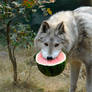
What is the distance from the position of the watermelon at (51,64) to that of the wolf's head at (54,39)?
53mm

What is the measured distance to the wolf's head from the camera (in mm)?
2877

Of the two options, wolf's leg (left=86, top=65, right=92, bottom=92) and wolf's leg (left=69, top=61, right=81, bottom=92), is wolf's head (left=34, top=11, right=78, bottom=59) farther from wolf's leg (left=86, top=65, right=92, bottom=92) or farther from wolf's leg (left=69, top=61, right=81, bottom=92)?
wolf's leg (left=69, top=61, right=81, bottom=92)

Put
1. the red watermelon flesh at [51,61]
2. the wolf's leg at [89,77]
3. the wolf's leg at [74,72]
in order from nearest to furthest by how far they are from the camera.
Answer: the red watermelon flesh at [51,61] < the wolf's leg at [89,77] < the wolf's leg at [74,72]

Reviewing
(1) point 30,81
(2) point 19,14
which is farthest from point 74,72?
(2) point 19,14

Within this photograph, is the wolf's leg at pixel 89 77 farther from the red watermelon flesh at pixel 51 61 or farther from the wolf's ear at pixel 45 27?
the wolf's ear at pixel 45 27

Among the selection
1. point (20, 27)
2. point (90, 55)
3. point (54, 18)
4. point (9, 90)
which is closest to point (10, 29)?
point (20, 27)

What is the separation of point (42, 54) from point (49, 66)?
17cm

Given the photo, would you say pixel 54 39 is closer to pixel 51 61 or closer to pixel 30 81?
pixel 51 61

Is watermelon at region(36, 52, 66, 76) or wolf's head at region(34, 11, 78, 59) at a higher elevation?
wolf's head at region(34, 11, 78, 59)

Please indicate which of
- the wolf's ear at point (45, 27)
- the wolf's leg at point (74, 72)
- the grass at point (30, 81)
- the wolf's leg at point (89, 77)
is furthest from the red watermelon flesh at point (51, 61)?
the grass at point (30, 81)

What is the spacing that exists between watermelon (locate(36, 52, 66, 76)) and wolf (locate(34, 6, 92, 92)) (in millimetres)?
52

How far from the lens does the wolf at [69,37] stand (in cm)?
293

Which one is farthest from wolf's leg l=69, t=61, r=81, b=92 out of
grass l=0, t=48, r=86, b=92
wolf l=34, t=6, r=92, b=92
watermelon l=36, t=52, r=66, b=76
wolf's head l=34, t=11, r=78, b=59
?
watermelon l=36, t=52, r=66, b=76

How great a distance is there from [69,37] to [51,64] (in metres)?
0.47
